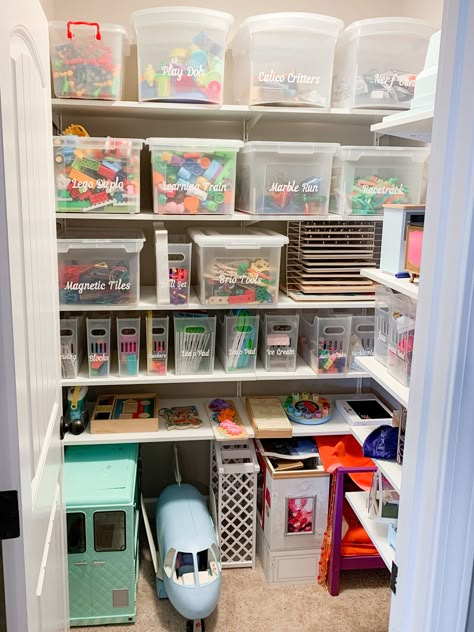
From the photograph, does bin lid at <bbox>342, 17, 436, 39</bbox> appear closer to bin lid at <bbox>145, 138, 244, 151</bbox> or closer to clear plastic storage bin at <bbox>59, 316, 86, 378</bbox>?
bin lid at <bbox>145, 138, 244, 151</bbox>

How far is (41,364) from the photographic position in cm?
131

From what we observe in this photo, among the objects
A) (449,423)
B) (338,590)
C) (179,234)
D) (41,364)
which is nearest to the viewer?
(449,423)

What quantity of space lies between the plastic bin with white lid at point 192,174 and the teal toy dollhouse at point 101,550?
1.03 metres

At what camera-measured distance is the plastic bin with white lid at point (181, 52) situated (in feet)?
6.73

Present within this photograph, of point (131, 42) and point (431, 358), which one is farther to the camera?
point (131, 42)

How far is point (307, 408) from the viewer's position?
2.58m

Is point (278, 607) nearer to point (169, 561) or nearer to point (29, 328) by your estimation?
point (169, 561)

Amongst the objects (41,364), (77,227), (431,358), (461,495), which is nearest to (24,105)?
(41,364)

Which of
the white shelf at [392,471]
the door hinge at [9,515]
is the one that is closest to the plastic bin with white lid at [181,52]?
the white shelf at [392,471]

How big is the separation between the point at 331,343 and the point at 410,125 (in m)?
1.11

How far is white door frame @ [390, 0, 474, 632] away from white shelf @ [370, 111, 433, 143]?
18.6 inches

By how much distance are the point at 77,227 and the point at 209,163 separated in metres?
0.67

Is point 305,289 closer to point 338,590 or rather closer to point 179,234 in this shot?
point 179,234

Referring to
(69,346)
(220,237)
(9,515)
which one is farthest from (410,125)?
(69,346)
